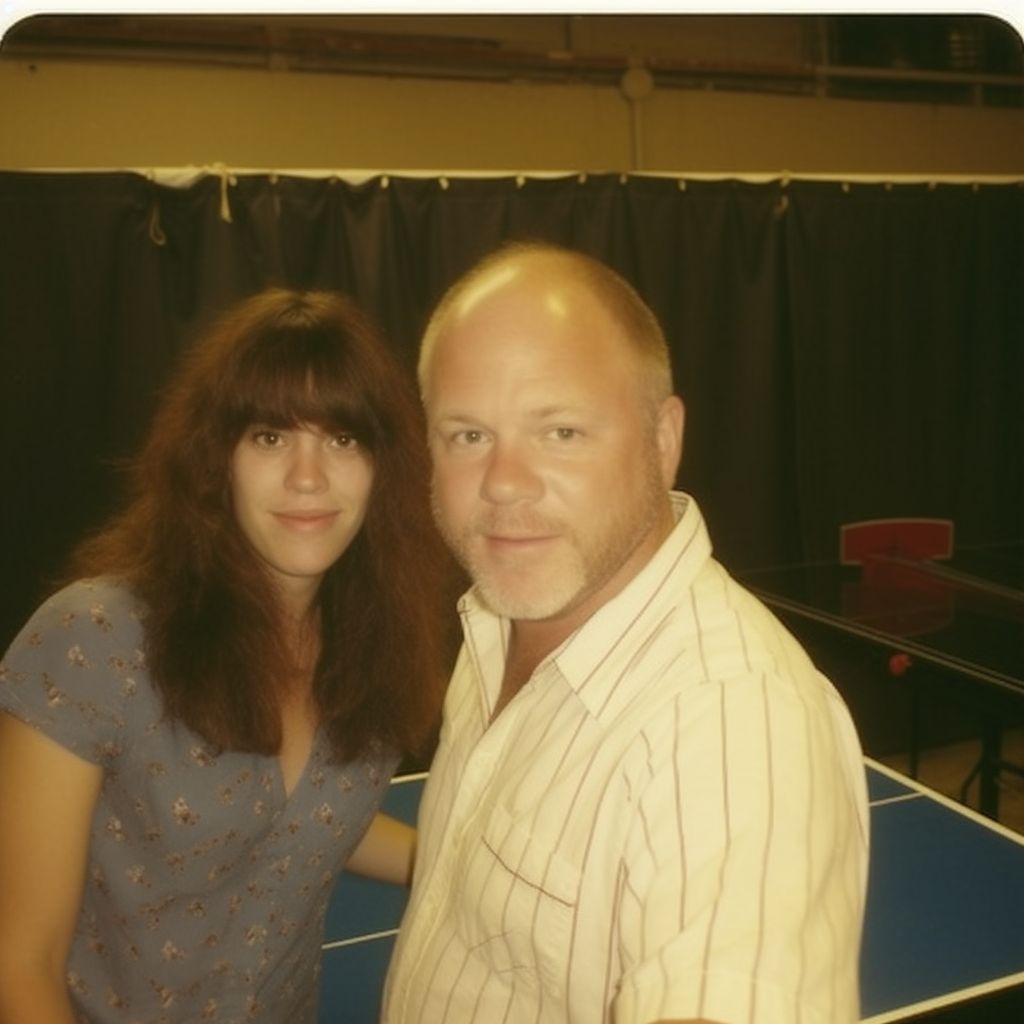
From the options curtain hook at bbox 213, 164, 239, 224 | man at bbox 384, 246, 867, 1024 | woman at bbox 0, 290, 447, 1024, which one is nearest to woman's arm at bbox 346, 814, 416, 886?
woman at bbox 0, 290, 447, 1024

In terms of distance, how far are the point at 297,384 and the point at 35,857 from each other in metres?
0.63

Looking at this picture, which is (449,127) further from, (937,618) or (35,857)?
(35,857)

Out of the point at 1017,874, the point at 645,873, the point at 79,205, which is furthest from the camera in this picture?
the point at 79,205

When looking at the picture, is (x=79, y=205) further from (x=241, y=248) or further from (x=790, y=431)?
(x=790, y=431)

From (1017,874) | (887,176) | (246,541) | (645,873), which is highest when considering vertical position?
(887,176)

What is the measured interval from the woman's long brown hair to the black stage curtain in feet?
6.33

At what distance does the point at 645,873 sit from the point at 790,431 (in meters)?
3.46

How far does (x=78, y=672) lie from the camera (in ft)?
3.82

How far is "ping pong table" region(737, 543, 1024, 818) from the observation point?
2408mm

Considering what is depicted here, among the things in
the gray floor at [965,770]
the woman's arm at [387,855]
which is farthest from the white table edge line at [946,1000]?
the gray floor at [965,770]

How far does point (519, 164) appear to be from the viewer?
3.95 m

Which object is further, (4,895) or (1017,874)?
(1017,874)

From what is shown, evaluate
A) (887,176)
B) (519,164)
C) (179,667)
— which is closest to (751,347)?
(887,176)

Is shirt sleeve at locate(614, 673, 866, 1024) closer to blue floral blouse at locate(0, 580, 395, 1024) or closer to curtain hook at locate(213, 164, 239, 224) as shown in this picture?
blue floral blouse at locate(0, 580, 395, 1024)
